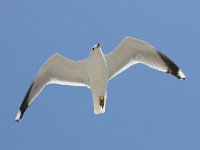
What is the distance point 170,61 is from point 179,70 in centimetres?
30

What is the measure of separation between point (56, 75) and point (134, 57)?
1807 millimetres

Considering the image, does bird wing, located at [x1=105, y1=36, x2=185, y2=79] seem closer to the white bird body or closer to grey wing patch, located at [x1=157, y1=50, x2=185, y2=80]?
grey wing patch, located at [x1=157, y1=50, x2=185, y2=80]

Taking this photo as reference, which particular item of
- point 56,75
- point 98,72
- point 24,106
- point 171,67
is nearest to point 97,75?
point 98,72

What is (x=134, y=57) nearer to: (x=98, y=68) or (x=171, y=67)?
(x=171, y=67)

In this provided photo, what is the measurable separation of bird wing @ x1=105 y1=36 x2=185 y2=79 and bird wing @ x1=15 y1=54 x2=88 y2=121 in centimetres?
64

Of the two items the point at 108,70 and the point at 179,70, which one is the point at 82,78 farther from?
the point at 179,70

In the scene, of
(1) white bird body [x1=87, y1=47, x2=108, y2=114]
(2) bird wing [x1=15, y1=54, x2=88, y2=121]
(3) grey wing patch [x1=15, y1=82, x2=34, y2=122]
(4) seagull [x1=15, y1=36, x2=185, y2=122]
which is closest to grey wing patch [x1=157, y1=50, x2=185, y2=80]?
(4) seagull [x1=15, y1=36, x2=185, y2=122]

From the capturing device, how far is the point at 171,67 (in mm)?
14469

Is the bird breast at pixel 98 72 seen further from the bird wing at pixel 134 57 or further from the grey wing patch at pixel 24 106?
the grey wing patch at pixel 24 106

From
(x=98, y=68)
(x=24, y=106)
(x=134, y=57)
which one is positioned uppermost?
(x=134, y=57)

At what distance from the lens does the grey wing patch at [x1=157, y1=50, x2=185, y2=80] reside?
47.0 feet

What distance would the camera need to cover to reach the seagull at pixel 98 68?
1418cm

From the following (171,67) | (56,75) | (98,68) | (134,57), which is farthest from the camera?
(56,75)

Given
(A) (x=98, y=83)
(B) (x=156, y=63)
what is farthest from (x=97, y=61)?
(B) (x=156, y=63)
